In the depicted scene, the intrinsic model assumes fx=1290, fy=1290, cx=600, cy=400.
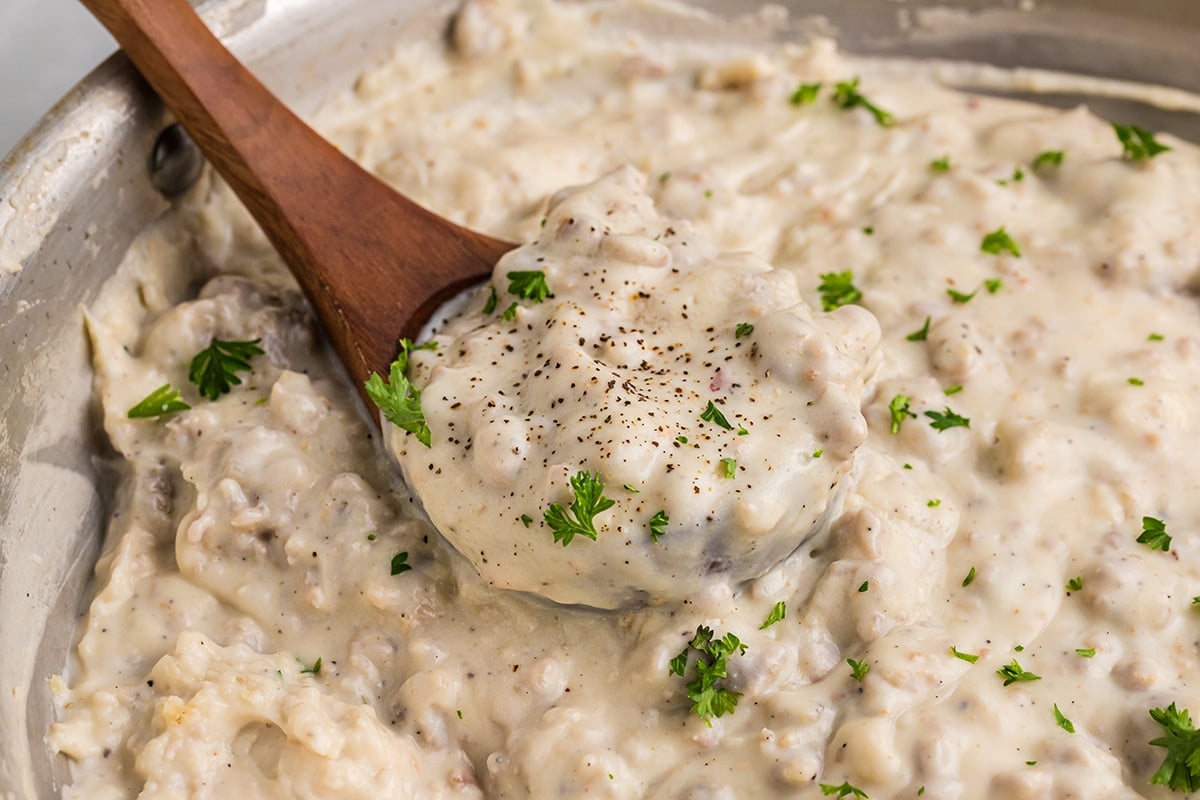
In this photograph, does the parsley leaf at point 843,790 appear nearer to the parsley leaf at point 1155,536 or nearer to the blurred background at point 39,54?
the parsley leaf at point 1155,536

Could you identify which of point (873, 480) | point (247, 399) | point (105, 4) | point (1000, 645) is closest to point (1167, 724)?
point (1000, 645)

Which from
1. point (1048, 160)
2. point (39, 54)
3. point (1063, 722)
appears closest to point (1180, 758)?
point (1063, 722)

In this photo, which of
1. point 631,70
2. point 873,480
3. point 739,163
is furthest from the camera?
point 631,70

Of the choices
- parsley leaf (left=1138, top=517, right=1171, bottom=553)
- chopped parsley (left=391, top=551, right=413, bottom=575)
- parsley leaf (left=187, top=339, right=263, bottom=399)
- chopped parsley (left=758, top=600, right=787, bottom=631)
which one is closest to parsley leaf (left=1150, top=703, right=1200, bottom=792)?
parsley leaf (left=1138, top=517, right=1171, bottom=553)

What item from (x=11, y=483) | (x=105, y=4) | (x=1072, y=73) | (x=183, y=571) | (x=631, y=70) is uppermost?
(x=105, y=4)

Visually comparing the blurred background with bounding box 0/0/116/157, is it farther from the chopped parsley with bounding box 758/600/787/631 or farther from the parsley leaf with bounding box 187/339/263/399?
the chopped parsley with bounding box 758/600/787/631

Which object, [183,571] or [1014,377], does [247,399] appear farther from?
[1014,377]
